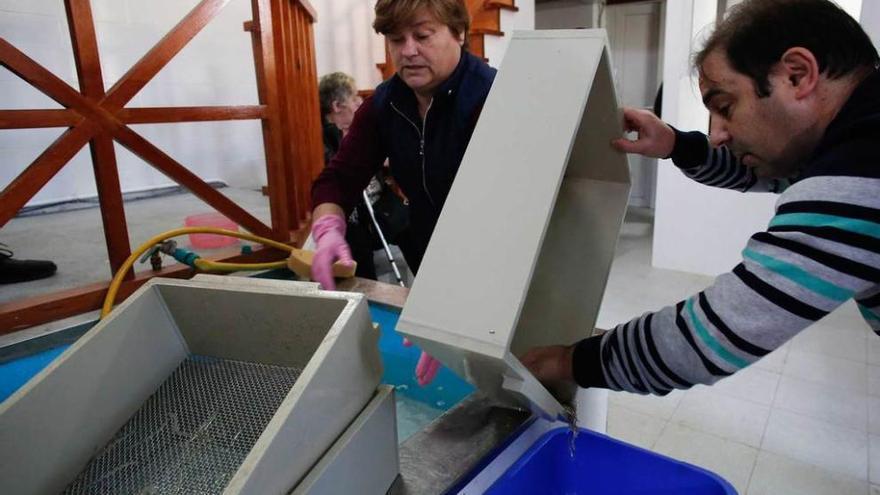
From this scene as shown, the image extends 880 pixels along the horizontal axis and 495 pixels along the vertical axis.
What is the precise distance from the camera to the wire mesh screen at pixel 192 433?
24.8 inches

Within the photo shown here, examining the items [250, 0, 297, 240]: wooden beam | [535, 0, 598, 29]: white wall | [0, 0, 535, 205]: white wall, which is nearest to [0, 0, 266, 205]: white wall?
[0, 0, 535, 205]: white wall

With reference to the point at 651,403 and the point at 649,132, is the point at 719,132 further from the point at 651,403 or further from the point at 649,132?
the point at 651,403

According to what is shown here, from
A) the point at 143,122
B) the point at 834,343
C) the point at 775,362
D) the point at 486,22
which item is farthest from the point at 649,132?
the point at 486,22

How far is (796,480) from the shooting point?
1808 millimetres

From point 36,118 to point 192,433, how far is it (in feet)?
4.17

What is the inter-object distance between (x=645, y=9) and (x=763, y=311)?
567 centimetres

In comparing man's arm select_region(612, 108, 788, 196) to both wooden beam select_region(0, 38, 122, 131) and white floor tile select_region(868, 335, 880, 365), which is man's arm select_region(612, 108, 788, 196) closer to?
wooden beam select_region(0, 38, 122, 131)

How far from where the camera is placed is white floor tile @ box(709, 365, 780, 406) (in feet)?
7.53

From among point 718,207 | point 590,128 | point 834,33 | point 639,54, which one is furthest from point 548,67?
point 639,54

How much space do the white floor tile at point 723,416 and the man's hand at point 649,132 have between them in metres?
1.50

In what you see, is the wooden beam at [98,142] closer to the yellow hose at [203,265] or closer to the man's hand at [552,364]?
the yellow hose at [203,265]

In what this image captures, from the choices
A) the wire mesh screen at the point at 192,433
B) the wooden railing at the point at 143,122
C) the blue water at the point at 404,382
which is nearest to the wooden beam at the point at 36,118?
the wooden railing at the point at 143,122

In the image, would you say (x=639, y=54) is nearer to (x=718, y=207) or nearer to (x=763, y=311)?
(x=718, y=207)

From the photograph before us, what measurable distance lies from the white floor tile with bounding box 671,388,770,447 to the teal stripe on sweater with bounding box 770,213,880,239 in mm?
1778
